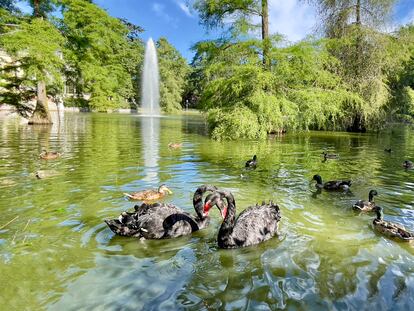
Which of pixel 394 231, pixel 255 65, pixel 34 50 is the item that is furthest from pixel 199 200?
pixel 34 50

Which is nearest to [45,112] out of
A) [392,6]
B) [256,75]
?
[256,75]

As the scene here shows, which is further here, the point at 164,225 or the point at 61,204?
the point at 61,204

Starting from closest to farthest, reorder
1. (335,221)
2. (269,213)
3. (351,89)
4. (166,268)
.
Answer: (166,268), (269,213), (335,221), (351,89)

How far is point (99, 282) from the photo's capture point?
4.61 m

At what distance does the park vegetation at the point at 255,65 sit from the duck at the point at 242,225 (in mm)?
15346

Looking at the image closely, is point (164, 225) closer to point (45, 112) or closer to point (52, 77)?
point (52, 77)

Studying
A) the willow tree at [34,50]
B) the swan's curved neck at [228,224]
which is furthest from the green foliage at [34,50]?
the swan's curved neck at [228,224]

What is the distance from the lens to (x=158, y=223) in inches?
242

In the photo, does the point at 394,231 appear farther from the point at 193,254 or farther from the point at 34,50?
the point at 34,50

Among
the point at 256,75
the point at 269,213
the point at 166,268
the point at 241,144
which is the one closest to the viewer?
the point at 166,268

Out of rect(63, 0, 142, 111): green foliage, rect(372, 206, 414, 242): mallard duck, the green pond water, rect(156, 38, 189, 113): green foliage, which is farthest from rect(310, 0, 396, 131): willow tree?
rect(156, 38, 189, 113): green foliage

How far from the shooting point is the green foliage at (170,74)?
73.8 metres

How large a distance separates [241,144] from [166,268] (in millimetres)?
15713

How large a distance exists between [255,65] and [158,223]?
62.4ft
